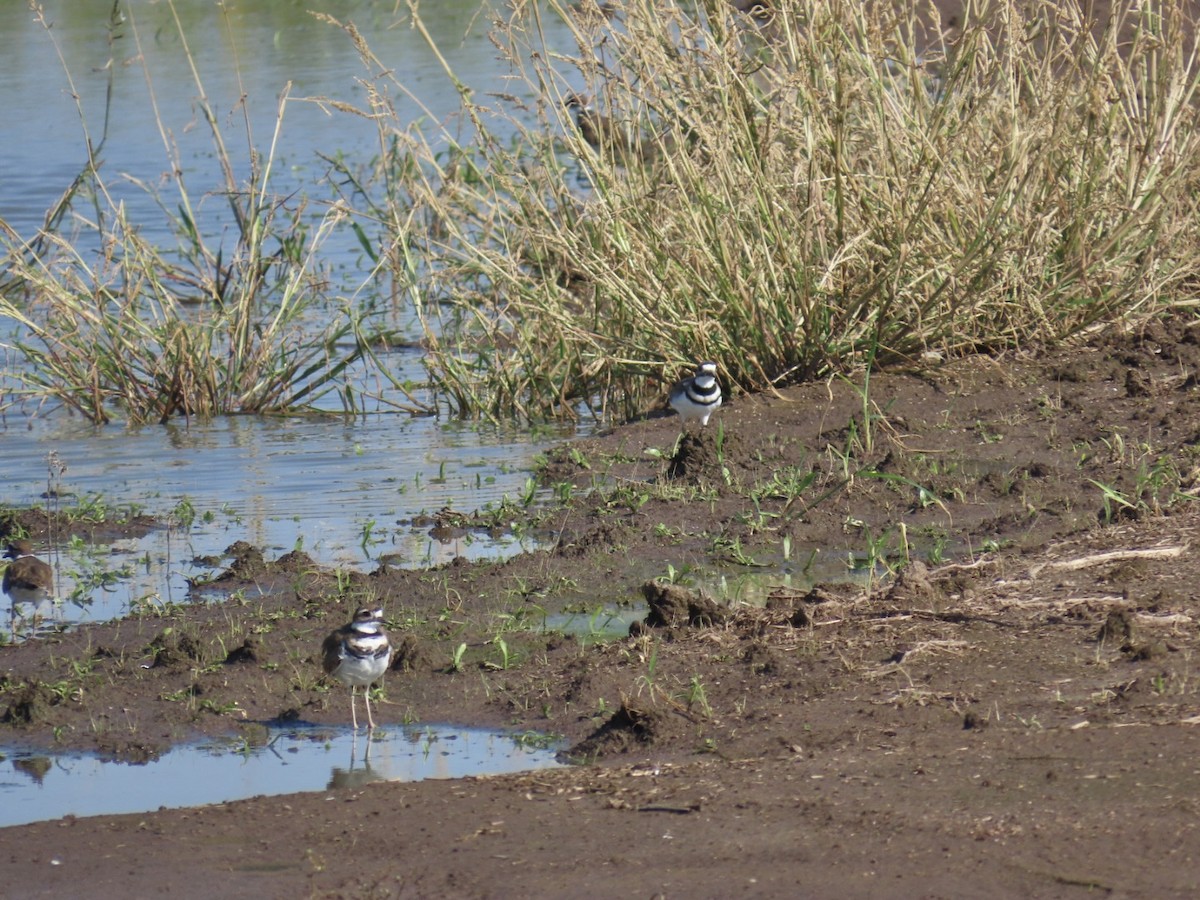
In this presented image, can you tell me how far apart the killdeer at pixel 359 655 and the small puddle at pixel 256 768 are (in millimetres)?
146

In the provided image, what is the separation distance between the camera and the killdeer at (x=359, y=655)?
4828 millimetres

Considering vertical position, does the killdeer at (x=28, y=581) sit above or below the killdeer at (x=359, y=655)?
below

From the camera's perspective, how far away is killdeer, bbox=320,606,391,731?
483 cm

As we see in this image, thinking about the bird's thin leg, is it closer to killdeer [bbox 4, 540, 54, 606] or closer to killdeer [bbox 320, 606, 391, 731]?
Answer: killdeer [bbox 320, 606, 391, 731]

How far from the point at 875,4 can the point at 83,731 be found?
494 centimetres

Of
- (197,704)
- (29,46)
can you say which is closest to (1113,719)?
(197,704)

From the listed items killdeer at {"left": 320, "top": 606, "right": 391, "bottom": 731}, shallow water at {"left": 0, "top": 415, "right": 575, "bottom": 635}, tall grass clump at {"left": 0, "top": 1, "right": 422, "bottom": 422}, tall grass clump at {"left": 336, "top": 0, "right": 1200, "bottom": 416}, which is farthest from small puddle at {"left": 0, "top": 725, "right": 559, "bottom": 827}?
tall grass clump at {"left": 0, "top": 1, "right": 422, "bottom": 422}

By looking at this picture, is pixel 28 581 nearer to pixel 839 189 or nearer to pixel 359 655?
pixel 359 655

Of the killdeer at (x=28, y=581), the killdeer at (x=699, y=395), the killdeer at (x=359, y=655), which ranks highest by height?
the killdeer at (x=359, y=655)

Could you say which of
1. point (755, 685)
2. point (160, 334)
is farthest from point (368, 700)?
point (160, 334)

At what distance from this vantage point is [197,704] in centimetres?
513

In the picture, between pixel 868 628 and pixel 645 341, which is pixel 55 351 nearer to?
pixel 645 341

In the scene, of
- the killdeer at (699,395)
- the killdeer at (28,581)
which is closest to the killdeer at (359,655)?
the killdeer at (28,581)

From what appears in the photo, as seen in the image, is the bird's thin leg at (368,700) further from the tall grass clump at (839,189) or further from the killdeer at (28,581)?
the tall grass clump at (839,189)
